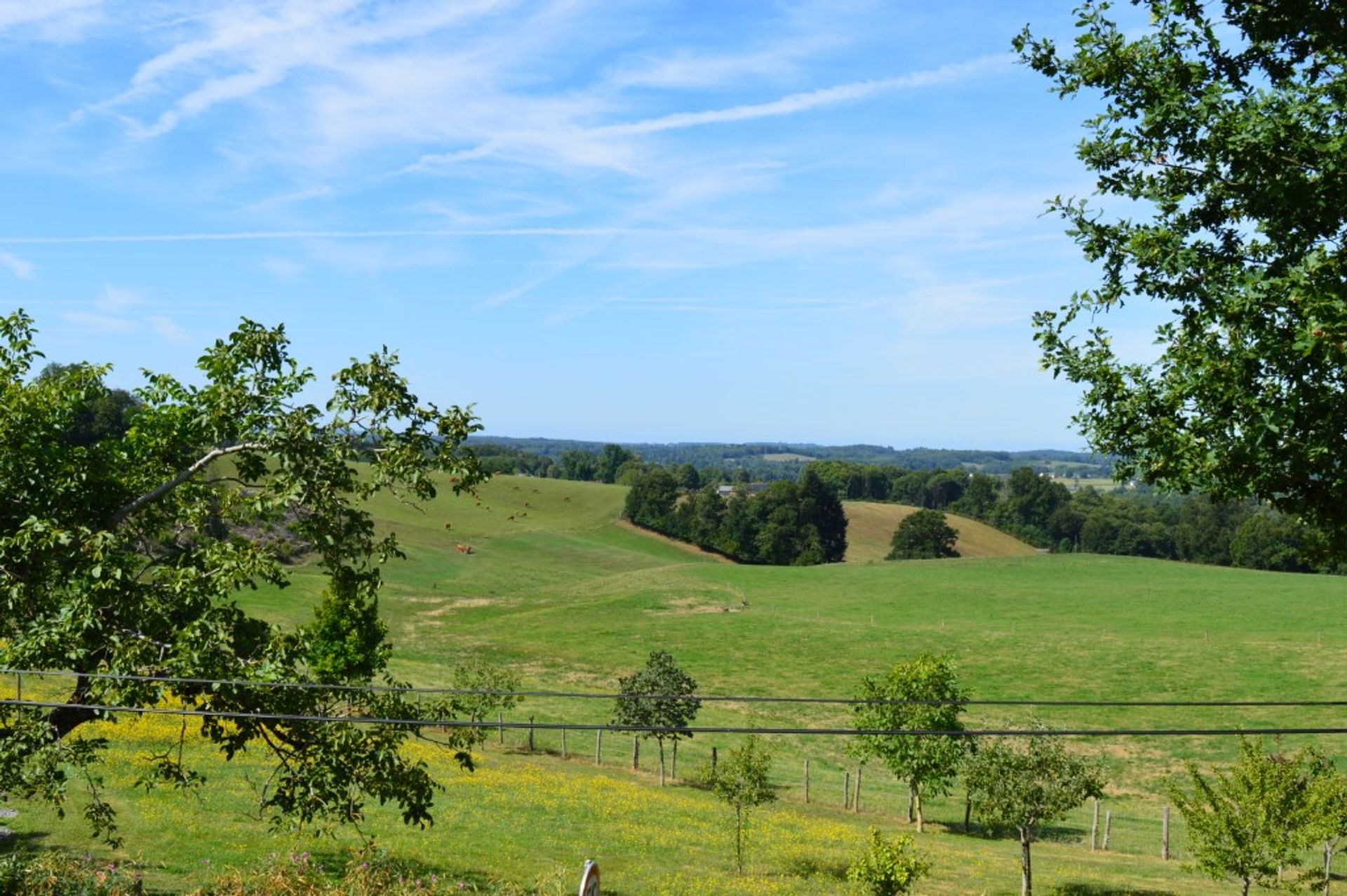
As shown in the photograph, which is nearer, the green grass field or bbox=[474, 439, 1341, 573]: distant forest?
the green grass field

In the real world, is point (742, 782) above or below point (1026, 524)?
below

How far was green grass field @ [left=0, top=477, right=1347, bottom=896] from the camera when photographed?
2855 centimetres

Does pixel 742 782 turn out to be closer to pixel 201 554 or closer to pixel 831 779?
pixel 831 779

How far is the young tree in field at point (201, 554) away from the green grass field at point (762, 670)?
541 cm

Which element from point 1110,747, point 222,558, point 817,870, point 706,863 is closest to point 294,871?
point 222,558

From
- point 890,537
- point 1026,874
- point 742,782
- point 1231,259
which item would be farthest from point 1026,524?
point 1231,259

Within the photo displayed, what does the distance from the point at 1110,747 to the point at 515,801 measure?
116ft

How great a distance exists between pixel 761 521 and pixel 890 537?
22679mm

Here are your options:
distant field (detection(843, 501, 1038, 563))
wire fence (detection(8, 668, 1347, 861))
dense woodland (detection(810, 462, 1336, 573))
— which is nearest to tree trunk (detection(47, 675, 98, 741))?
wire fence (detection(8, 668, 1347, 861))

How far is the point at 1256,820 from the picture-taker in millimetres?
26406

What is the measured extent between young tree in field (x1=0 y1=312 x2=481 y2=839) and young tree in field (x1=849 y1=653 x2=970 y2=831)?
2684cm

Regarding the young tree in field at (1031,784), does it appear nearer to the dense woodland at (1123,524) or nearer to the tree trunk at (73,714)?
the tree trunk at (73,714)

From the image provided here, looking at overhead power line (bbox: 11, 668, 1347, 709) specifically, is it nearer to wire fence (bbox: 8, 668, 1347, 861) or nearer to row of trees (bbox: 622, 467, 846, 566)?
wire fence (bbox: 8, 668, 1347, 861)

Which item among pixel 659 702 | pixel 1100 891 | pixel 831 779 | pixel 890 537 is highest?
pixel 890 537
